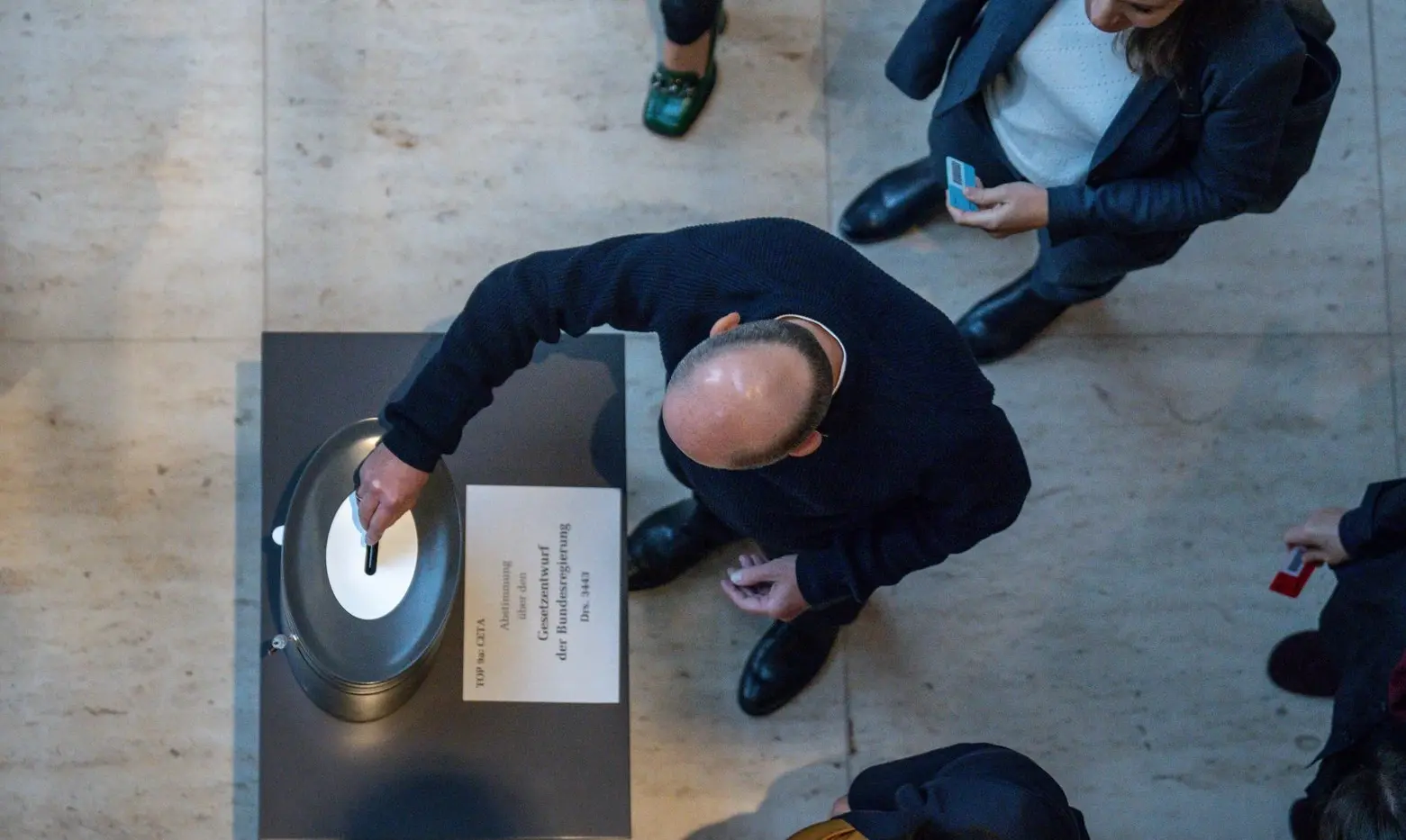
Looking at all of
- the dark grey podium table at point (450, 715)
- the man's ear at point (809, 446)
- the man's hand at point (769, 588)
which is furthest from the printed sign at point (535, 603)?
the man's ear at point (809, 446)

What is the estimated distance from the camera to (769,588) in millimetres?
2051

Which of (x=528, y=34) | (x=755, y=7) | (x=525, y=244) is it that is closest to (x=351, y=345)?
(x=525, y=244)

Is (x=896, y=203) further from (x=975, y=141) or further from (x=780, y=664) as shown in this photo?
(x=780, y=664)

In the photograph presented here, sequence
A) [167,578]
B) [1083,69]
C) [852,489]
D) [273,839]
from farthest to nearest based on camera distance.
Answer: [167,578] < [273,839] < [1083,69] < [852,489]

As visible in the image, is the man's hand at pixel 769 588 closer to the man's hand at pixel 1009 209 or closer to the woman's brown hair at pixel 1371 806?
the man's hand at pixel 1009 209

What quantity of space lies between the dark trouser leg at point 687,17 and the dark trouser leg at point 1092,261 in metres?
0.79

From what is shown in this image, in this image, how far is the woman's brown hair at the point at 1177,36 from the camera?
162cm

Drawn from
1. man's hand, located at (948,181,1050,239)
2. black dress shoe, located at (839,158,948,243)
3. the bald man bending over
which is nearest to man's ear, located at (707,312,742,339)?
the bald man bending over

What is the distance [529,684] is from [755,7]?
1.55 meters

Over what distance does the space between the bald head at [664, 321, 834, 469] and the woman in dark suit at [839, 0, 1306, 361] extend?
67 centimetres

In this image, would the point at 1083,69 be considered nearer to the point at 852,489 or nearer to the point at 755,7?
the point at 852,489

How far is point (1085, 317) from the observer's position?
Result: 8.45 ft

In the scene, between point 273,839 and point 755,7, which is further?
point 755,7

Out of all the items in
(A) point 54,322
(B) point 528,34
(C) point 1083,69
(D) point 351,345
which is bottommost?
(A) point 54,322
